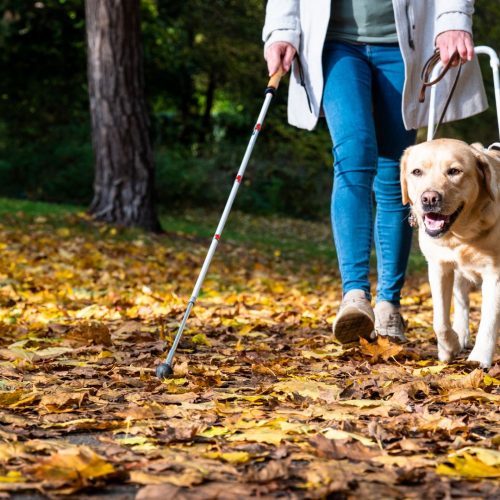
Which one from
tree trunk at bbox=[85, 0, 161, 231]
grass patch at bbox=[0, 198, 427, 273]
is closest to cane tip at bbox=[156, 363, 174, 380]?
grass patch at bbox=[0, 198, 427, 273]

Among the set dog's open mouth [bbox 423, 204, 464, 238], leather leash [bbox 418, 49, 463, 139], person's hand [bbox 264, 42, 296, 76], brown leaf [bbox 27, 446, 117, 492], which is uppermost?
person's hand [bbox 264, 42, 296, 76]

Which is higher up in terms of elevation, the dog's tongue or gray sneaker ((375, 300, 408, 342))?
the dog's tongue

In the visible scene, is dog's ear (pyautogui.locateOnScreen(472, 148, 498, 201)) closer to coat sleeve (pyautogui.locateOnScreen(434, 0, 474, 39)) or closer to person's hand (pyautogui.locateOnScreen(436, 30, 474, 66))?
person's hand (pyautogui.locateOnScreen(436, 30, 474, 66))

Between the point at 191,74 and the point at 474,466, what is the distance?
2617 cm

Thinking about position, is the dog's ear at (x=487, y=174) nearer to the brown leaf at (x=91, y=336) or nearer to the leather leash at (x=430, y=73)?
the leather leash at (x=430, y=73)

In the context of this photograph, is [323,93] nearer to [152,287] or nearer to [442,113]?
[442,113]

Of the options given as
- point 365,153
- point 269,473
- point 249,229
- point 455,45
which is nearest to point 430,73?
point 455,45

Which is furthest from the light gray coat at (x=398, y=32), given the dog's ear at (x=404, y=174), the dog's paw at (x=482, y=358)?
the dog's paw at (x=482, y=358)

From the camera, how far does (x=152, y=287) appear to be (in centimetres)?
852

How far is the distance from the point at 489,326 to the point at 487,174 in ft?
2.42

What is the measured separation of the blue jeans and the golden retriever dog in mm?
448

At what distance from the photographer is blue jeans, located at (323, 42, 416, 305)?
5035 millimetres

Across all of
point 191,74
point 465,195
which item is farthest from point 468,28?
point 191,74

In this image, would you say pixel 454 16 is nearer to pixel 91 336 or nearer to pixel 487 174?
pixel 487 174
